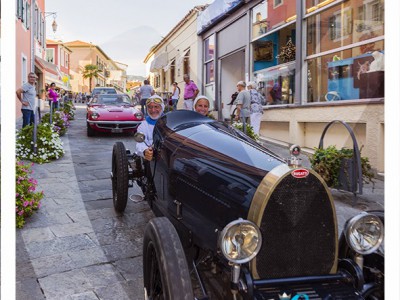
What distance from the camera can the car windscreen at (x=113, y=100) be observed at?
1121 centimetres

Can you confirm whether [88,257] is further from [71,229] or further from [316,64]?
[316,64]

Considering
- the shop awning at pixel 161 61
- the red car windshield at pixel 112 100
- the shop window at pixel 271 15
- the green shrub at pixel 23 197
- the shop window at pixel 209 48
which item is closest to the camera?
the green shrub at pixel 23 197

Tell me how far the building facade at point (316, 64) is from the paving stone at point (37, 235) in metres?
4.04

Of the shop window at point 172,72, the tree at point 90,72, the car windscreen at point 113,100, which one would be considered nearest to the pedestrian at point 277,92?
the car windscreen at point 113,100

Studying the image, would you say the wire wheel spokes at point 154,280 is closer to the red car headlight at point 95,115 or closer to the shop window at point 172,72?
the red car headlight at point 95,115

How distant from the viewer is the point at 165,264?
172 cm

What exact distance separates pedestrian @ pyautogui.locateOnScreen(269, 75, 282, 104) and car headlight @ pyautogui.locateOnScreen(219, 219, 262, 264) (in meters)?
7.70

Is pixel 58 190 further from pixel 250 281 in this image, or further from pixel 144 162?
pixel 250 281

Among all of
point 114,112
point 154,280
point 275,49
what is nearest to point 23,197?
point 154,280

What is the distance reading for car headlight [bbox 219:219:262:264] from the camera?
1.66m

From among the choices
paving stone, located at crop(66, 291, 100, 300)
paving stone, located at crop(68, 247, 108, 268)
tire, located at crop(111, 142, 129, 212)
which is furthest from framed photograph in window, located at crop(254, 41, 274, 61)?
paving stone, located at crop(66, 291, 100, 300)

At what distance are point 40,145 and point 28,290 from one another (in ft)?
15.7

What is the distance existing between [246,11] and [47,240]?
900cm
